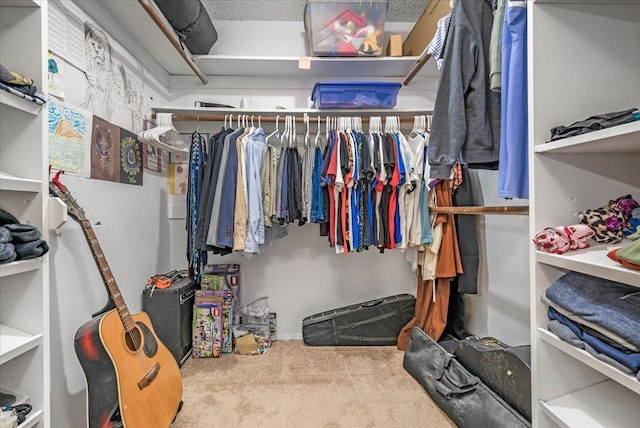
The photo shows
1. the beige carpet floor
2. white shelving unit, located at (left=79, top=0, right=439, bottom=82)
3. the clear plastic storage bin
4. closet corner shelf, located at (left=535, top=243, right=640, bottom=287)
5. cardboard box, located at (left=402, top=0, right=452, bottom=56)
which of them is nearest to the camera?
closet corner shelf, located at (left=535, top=243, right=640, bottom=287)

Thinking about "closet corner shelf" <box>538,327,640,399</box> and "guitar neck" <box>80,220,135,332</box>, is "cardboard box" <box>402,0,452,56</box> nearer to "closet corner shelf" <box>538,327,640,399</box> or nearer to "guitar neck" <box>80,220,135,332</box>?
"closet corner shelf" <box>538,327,640,399</box>

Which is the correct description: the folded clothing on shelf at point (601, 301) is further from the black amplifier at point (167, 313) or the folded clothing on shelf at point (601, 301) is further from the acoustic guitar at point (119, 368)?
the black amplifier at point (167, 313)

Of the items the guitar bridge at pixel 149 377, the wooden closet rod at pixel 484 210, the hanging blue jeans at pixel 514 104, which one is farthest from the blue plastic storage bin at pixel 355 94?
the guitar bridge at pixel 149 377

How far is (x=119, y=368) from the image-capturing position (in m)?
1.11

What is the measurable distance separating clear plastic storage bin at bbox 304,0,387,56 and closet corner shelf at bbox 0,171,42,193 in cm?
172

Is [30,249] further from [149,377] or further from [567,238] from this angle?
[567,238]

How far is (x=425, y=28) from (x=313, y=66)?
2.55 ft

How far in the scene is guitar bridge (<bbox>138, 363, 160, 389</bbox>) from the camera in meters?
1.19

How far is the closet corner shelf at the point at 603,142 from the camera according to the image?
2.17 feet

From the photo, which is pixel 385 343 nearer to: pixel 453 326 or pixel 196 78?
pixel 453 326

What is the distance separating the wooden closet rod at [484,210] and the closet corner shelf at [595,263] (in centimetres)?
25

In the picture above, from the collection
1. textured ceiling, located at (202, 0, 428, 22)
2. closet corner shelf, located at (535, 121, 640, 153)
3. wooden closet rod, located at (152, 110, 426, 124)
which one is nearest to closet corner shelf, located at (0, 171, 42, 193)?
wooden closet rod, located at (152, 110, 426, 124)

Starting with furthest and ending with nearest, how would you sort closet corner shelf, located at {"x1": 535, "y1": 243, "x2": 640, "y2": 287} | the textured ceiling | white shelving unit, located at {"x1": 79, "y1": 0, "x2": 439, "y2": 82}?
the textured ceiling < white shelving unit, located at {"x1": 79, "y1": 0, "x2": 439, "y2": 82} < closet corner shelf, located at {"x1": 535, "y1": 243, "x2": 640, "y2": 287}

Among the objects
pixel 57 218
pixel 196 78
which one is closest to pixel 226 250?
pixel 57 218
